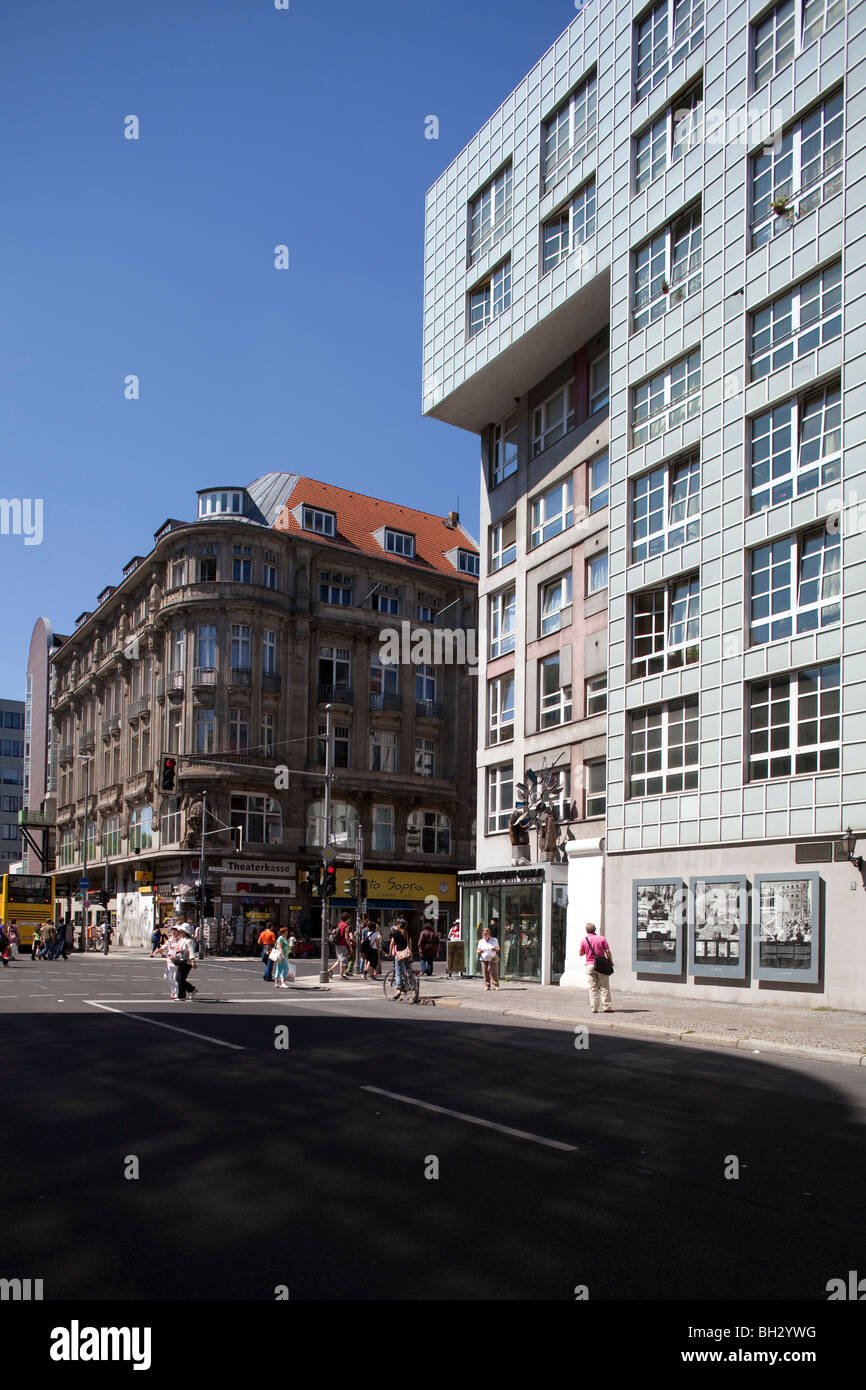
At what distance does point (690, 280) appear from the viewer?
2962 centimetres

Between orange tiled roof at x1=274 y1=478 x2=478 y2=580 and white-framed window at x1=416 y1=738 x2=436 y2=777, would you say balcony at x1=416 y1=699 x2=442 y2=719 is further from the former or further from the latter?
orange tiled roof at x1=274 y1=478 x2=478 y2=580

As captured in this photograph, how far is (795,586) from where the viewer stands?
82.8 feet

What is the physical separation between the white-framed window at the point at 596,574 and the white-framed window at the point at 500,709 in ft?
18.9

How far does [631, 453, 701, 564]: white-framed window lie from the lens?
95.2 feet

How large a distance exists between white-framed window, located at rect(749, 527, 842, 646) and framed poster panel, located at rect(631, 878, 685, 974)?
6.64 metres

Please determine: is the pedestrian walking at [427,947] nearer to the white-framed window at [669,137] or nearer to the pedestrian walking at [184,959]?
the pedestrian walking at [184,959]

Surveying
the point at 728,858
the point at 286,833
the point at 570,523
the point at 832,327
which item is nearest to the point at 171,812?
the point at 286,833

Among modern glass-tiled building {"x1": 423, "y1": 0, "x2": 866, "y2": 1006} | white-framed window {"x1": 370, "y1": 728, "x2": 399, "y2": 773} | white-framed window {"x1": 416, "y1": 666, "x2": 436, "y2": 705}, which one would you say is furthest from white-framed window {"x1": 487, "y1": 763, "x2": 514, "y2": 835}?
white-framed window {"x1": 416, "y1": 666, "x2": 436, "y2": 705}

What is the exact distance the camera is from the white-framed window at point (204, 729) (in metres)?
57.1
